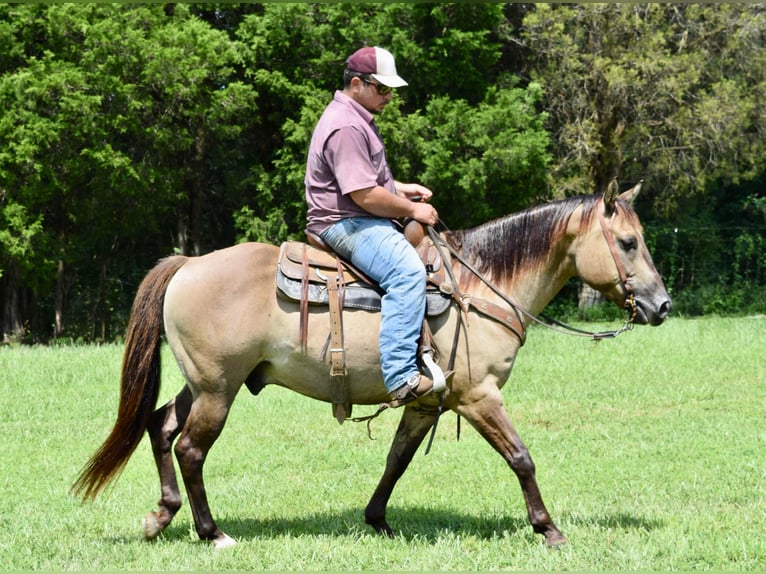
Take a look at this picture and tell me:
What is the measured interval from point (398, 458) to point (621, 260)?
6.43 feet

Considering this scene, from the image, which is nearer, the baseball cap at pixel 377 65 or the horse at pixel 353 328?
the baseball cap at pixel 377 65

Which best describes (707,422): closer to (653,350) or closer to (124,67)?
(653,350)

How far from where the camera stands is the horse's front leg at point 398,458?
609cm

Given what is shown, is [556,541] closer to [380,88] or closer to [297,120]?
[380,88]

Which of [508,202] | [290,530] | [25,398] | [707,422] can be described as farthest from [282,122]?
[290,530]

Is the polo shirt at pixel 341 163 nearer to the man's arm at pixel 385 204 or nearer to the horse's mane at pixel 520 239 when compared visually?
the man's arm at pixel 385 204

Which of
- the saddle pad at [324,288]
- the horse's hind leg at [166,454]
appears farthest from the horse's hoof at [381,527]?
the saddle pad at [324,288]

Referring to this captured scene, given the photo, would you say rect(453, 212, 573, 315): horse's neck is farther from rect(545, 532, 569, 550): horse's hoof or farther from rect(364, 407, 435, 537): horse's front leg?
rect(545, 532, 569, 550): horse's hoof

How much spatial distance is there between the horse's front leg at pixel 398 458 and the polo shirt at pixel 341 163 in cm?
145

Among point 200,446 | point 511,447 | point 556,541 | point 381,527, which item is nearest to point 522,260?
point 511,447

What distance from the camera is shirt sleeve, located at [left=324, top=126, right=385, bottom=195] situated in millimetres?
5383

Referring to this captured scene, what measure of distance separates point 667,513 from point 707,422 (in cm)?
370

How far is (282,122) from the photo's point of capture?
23.5m

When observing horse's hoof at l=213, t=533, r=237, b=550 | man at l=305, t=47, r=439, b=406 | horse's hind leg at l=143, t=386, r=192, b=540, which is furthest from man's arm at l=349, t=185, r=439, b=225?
horse's hoof at l=213, t=533, r=237, b=550
